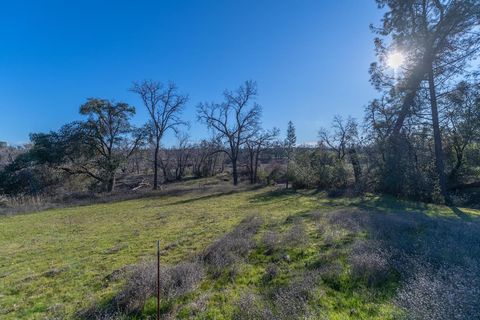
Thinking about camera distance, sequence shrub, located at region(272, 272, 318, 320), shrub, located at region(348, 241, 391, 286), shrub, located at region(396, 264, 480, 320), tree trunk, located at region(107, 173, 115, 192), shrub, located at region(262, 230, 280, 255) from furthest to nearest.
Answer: tree trunk, located at region(107, 173, 115, 192)
shrub, located at region(262, 230, 280, 255)
shrub, located at region(348, 241, 391, 286)
shrub, located at region(272, 272, 318, 320)
shrub, located at region(396, 264, 480, 320)

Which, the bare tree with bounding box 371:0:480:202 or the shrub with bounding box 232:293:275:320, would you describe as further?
the bare tree with bounding box 371:0:480:202

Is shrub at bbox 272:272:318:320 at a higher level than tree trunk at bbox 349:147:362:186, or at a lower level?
lower

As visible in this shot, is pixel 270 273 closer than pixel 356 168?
Yes

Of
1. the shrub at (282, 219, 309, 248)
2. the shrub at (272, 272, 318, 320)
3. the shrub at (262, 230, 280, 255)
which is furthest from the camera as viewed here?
the shrub at (282, 219, 309, 248)

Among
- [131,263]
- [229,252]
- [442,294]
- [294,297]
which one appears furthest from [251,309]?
[131,263]

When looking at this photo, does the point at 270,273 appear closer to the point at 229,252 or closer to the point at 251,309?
the point at 251,309

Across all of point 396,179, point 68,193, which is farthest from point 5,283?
point 68,193

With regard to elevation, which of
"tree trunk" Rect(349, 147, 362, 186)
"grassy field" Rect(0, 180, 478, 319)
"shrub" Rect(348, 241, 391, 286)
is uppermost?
"tree trunk" Rect(349, 147, 362, 186)

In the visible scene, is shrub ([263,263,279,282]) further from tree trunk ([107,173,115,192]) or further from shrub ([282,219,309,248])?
tree trunk ([107,173,115,192])

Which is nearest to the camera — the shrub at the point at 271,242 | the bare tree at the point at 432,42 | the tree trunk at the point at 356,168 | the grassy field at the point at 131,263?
the grassy field at the point at 131,263

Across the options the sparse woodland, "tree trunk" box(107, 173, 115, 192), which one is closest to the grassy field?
the sparse woodland

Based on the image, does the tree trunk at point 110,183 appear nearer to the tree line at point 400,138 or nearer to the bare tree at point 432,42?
the tree line at point 400,138

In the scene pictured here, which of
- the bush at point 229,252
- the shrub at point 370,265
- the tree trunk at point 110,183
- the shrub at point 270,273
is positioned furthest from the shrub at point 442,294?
the tree trunk at point 110,183

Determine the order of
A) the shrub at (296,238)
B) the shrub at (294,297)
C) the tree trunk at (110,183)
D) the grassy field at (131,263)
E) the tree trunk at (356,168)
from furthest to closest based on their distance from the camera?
the tree trunk at (110,183)
the tree trunk at (356,168)
the shrub at (296,238)
the grassy field at (131,263)
the shrub at (294,297)
